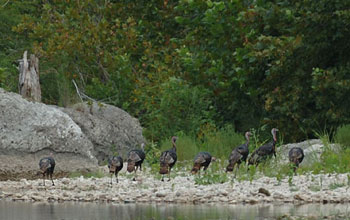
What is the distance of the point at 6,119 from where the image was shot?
1808 cm

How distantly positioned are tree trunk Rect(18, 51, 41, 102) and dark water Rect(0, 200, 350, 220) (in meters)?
7.73

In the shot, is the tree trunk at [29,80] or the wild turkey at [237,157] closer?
the wild turkey at [237,157]

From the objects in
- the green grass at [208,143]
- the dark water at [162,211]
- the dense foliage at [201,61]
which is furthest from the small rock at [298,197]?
the dense foliage at [201,61]

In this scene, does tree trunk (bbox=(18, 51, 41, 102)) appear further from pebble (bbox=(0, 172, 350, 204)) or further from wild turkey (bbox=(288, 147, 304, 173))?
wild turkey (bbox=(288, 147, 304, 173))

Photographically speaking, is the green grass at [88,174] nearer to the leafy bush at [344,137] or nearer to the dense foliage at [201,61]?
the dense foliage at [201,61]

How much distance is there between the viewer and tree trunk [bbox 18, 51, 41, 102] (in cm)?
2023

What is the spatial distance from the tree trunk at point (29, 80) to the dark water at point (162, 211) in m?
7.73

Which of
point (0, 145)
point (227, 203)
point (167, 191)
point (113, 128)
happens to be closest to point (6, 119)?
point (0, 145)

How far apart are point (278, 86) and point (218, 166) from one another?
5074 millimetres

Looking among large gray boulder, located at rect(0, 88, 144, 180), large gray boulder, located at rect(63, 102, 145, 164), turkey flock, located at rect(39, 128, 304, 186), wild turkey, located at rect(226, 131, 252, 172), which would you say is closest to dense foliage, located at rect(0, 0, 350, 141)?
large gray boulder, located at rect(63, 102, 145, 164)

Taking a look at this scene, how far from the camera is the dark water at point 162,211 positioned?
10891 mm

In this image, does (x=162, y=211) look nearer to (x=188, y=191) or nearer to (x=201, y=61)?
(x=188, y=191)

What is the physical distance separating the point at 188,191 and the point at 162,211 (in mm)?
2133

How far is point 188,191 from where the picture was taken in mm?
13680
